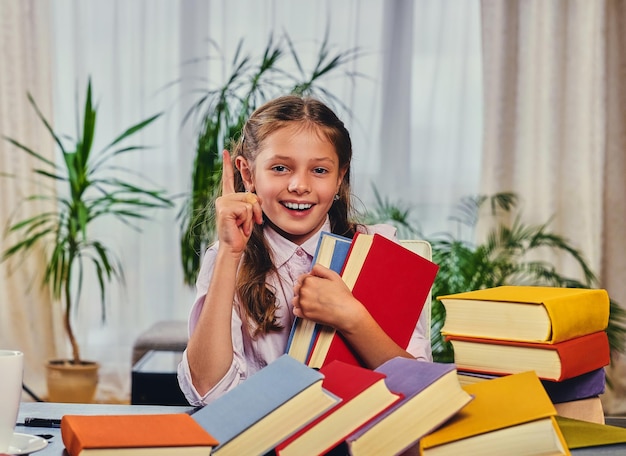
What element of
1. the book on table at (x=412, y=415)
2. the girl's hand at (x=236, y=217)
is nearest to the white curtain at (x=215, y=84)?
the girl's hand at (x=236, y=217)

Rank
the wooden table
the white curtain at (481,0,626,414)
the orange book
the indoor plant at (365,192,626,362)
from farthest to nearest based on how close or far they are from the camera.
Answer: the white curtain at (481,0,626,414)
the indoor plant at (365,192,626,362)
the wooden table
the orange book

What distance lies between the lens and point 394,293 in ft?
4.23

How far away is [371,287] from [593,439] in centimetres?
42

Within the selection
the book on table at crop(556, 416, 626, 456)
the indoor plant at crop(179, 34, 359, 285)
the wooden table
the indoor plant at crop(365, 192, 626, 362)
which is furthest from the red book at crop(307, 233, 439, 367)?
the indoor plant at crop(179, 34, 359, 285)

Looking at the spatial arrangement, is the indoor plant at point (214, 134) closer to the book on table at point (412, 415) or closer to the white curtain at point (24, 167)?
the white curtain at point (24, 167)

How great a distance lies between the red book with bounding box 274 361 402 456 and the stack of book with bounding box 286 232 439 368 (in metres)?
0.36

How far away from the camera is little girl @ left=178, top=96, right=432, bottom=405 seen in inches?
48.6

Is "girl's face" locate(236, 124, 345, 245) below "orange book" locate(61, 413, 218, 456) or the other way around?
the other way around

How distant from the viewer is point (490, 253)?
3818mm

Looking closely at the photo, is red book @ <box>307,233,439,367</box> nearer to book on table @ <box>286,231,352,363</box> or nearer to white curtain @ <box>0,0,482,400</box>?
→ book on table @ <box>286,231,352,363</box>

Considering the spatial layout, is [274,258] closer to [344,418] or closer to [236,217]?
[236,217]

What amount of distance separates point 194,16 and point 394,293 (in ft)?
10.5

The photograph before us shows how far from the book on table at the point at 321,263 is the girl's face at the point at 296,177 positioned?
220 millimetres

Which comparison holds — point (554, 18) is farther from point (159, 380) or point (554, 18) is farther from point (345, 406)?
point (345, 406)
